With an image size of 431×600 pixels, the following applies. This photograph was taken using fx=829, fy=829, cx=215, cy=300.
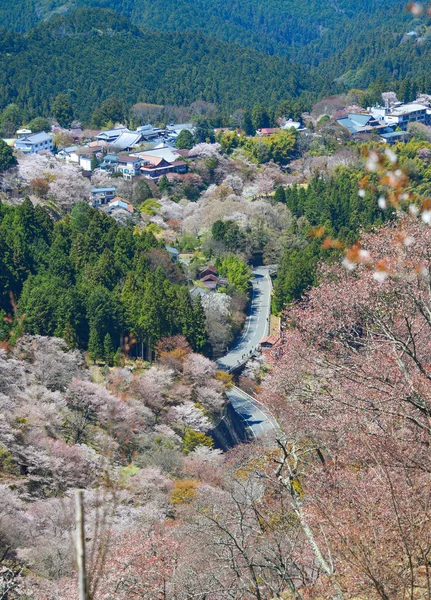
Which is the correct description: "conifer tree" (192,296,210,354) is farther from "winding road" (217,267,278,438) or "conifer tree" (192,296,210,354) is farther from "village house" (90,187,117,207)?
"village house" (90,187,117,207)

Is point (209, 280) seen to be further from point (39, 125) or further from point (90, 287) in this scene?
point (39, 125)

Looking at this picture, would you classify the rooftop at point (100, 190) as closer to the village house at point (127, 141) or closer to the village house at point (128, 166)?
the village house at point (128, 166)

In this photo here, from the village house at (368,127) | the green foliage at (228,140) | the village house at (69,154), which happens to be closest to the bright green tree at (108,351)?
the village house at (69,154)

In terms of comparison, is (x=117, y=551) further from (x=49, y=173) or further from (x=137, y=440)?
(x=49, y=173)

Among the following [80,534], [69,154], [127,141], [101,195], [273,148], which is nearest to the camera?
[80,534]

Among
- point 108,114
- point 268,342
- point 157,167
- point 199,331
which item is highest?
point 199,331

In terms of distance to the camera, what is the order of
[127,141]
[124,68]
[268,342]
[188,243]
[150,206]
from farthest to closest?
[124,68] < [127,141] < [150,206] < [188,243] < [268,342]

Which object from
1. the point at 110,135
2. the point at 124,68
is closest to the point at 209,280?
the point at 110,135
